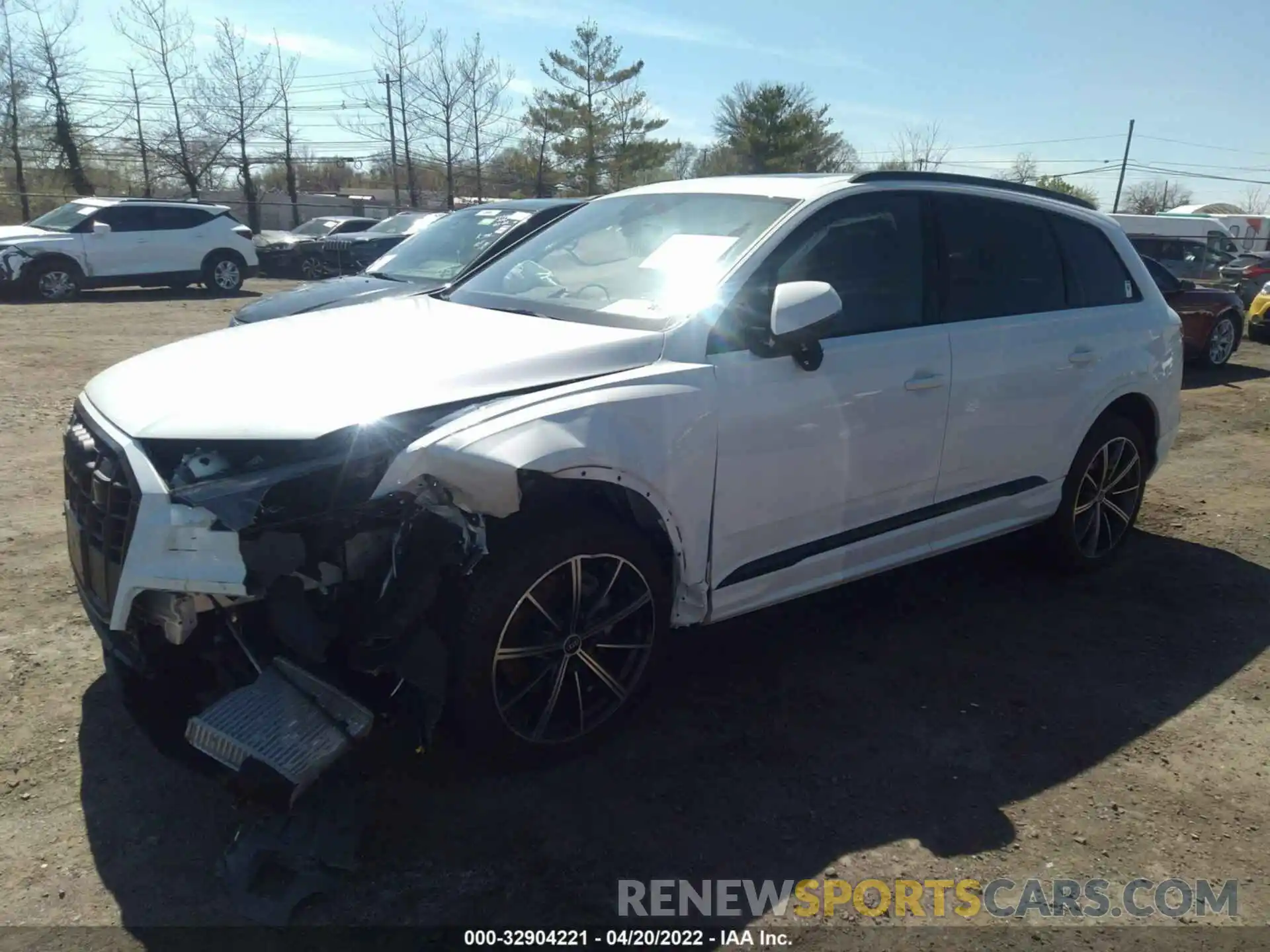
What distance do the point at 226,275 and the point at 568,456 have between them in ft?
A: 59.9

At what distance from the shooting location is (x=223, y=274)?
743 inches

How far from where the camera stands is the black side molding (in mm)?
3535

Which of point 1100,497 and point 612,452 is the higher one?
point 612,452

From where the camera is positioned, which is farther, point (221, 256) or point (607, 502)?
point (221, 256)

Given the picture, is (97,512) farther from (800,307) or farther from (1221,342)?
(1221,342)

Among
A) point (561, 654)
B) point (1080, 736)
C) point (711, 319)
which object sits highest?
point (711, 319)

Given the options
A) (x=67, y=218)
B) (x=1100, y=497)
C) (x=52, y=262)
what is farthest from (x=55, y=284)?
(x=1100, y=497)

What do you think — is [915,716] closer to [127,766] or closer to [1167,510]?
[127,766]

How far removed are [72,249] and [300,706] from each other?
55.4 ft

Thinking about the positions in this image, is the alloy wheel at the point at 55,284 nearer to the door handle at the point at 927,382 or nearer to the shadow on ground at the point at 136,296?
the shadow on ground at the point at 136,296

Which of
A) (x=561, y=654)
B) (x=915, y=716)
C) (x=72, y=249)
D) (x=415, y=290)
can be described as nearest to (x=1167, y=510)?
(x=915, y=716)

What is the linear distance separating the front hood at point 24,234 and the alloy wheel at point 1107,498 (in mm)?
17200

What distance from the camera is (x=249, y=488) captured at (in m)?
2.65

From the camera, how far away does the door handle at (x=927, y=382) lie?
12.6 ft
